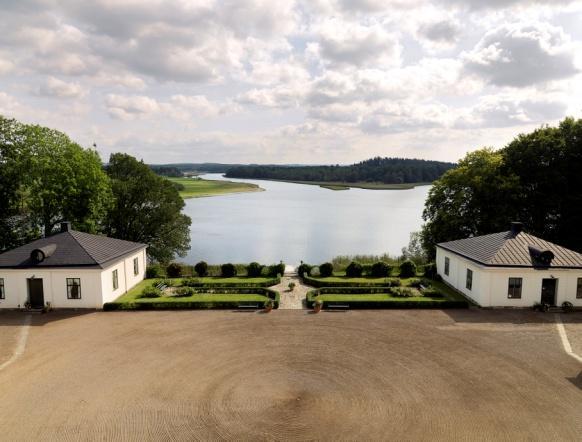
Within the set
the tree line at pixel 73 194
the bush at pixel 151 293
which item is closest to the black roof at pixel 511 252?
the bush at pixel 151 293

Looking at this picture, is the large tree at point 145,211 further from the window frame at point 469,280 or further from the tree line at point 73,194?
the window frame at point 469,280

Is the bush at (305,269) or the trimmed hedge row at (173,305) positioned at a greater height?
the bush at (305,269)

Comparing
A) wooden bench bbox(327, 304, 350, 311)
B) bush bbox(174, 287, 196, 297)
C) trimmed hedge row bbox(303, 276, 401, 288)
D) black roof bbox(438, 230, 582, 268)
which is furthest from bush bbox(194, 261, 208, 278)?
black roof bbox(438, 230, 582, 268)

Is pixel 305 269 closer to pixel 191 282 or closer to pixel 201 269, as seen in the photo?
pixel 201 269

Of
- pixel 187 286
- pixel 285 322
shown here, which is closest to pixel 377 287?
pixel 285 322

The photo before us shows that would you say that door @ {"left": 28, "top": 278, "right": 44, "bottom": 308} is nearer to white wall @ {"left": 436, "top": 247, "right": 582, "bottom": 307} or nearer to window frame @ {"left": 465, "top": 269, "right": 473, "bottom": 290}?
white wall @ {"left": 436, "top": 247, "right": 582, "bottom": 307}

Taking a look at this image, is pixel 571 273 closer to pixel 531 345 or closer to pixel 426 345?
pixel 531 345

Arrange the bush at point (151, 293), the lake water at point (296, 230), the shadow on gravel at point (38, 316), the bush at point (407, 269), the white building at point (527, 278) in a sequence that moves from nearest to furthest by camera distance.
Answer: the shadow on gravel at point (38, 316)
the white building at point (527, 278)
the bush at point (151, 293)
the bush at point (407, 269)
the lake water at point (296, 230)
